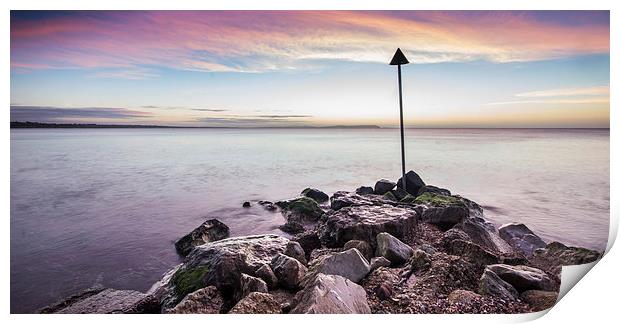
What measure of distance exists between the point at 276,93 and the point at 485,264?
5.09 metres

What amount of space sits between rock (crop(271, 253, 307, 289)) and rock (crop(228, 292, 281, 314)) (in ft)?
1.33

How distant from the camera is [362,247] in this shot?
161 inches

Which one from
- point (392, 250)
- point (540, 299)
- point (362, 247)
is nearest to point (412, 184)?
point (362, 247)

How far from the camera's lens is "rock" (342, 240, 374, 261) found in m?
4.04

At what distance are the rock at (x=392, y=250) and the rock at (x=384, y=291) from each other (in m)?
0.61

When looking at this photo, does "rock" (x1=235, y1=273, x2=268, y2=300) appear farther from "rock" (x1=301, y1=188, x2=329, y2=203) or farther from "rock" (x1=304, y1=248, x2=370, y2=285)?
"rock" (x1=301, y1=188, x2=329, y2=203)

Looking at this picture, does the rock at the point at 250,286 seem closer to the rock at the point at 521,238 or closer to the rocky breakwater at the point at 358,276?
the rocky breakwater at the point at 358,276

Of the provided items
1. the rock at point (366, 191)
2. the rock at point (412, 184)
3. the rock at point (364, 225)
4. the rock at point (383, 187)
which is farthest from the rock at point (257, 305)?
the rock at point (366, 191)

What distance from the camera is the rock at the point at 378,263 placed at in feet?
11.9

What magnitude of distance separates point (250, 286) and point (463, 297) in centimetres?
187

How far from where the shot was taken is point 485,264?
3.67 meters

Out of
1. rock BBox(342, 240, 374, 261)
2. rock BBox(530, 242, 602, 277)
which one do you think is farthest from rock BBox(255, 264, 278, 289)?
rock BBox(530, 242, 602, 277)

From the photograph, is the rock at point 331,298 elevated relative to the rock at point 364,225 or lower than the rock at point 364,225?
lower
